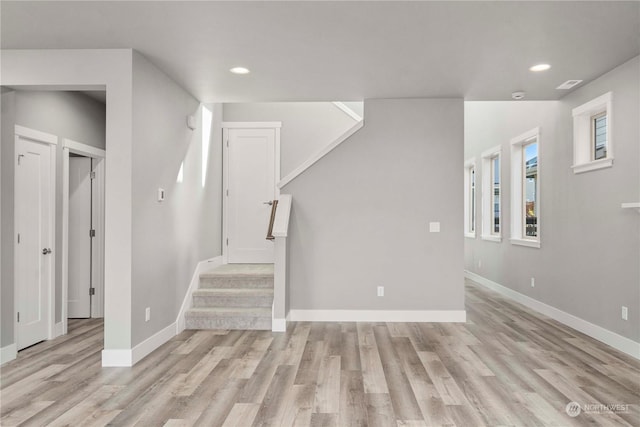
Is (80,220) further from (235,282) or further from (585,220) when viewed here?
(585,220)

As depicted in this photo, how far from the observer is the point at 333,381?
3.23m

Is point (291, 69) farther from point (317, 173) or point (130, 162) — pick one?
point (130, 162)

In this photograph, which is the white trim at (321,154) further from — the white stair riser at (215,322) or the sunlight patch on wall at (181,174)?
the white stair riser at (215,322)

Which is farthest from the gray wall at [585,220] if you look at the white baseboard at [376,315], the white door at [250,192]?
the white door at [250,192]

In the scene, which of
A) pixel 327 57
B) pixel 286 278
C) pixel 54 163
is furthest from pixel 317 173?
pixel 54 163

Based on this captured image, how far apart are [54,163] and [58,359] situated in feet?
6.58

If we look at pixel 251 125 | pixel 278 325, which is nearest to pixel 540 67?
pixel 278 325

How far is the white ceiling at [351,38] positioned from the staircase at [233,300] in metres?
2.28

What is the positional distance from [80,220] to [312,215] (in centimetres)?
284

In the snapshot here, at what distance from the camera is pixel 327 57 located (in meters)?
3.88

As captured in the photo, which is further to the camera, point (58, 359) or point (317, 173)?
point (317, 173)

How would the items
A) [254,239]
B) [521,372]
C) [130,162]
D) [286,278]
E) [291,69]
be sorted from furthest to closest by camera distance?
[254,239] < [286,278] < [291,69] < [130,162] < [521,372]

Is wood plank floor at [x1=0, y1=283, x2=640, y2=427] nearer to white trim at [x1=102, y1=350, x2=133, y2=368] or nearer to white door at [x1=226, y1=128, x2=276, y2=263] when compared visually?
white trim at [x1=102, y1=350, x2=133, y2=368]

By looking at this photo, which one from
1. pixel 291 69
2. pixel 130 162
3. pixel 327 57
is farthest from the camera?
pixel 291 69
